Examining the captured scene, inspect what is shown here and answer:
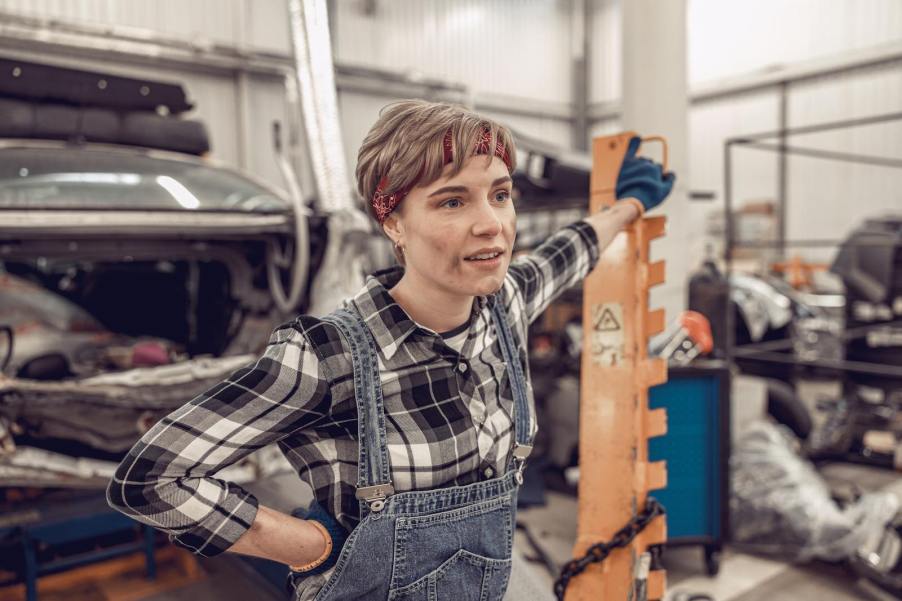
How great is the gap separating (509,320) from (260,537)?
1.97 feet

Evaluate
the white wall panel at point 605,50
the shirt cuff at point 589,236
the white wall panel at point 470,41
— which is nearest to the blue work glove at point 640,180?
the shirt cuff at point 589,236

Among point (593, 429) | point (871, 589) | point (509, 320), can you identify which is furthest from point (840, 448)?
point (509, 320)

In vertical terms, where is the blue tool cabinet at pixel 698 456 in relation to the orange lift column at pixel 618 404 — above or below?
below

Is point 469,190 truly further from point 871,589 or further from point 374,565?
point 871,589

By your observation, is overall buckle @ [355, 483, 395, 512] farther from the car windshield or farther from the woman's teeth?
the car windshield

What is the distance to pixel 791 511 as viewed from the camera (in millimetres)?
2854

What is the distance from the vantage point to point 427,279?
107 cm

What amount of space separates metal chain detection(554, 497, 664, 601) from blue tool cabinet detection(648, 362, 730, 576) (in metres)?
1.29

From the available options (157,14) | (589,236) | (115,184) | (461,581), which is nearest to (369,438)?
(461,581)

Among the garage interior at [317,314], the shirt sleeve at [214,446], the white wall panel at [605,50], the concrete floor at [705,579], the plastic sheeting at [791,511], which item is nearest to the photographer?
the shirt sleeve at [214,446]

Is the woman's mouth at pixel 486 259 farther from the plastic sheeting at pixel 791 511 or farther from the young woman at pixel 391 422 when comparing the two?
the plastic sheeting at pixel 791 511

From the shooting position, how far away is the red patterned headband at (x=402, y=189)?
101 centimetres

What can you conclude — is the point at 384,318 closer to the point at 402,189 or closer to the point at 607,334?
Answer: the point at 402,189

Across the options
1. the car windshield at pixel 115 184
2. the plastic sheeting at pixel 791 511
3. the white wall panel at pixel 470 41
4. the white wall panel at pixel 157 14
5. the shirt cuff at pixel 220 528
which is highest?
the white wall panel at pixel 470 41
